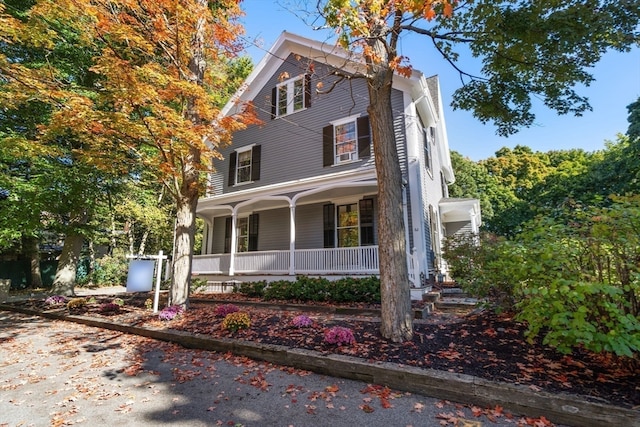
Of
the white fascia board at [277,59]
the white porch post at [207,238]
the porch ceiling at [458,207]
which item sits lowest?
the white porch post at [207,238]

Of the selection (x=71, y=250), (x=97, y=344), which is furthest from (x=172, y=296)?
(x=71, y=250)

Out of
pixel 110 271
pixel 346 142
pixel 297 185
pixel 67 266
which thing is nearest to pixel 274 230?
pixel 297 185

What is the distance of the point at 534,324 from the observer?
3514 mm

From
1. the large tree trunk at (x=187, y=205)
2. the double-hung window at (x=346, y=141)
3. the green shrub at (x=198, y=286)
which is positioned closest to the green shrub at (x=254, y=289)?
the green shrub at (x=198, y=286)

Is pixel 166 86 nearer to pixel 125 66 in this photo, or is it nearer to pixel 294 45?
pixel 125 66

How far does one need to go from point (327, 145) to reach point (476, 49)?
6.34m

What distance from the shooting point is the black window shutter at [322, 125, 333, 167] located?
11.7 metres

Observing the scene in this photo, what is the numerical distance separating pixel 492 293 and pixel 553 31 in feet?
14.5

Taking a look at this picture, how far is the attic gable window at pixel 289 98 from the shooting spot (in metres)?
13.0

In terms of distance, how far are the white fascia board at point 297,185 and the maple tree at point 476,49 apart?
406 centimetres

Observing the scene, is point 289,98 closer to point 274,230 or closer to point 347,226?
point 274,230

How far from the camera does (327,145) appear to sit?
11.9 meters

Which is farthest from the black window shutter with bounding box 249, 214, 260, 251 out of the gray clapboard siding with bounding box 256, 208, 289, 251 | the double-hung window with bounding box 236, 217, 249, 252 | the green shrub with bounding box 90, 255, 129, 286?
the green shrub with bounding box 90, 255, 129, 286

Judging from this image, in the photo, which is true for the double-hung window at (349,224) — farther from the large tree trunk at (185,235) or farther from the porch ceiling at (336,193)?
the large tree trunk at (185,235)
